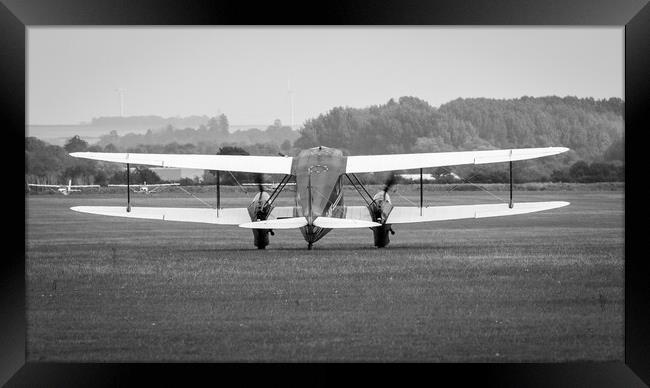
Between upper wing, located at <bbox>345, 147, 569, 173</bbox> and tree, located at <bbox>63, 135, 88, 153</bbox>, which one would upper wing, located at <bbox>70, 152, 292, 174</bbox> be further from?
tree, located at <bbox>63, 135, 88, 153</bbox>

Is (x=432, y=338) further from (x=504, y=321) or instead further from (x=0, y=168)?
(x=0, y=168)

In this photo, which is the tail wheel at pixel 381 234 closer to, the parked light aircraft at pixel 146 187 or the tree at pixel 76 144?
the tree at pixel 76 144

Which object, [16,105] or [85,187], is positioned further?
[85,187]

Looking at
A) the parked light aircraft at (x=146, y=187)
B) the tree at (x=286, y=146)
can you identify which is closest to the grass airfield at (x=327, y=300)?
the tree at (x=286, y=146)

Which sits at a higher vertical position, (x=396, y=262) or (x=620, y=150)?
(x=620, y=150)

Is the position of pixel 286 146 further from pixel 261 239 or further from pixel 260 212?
pixel 260 212

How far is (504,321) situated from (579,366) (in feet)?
6.15

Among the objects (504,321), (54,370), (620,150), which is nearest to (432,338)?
(504,321)

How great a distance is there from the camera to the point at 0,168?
12742mm

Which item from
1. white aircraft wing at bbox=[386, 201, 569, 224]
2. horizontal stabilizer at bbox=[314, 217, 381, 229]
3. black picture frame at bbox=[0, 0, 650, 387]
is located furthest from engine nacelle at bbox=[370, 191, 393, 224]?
black picture frame at bbox=[0, 0, 650, 387]

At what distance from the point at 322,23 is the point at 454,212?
11.8 metres

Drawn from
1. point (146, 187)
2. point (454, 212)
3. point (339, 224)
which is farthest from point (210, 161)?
point (146, 187)

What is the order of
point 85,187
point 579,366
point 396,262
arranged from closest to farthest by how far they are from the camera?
point 579,366 < point 396,262 < point 85,187

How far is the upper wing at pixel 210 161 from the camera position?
22703mm
